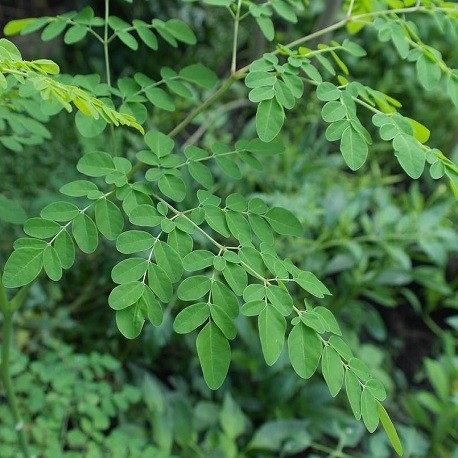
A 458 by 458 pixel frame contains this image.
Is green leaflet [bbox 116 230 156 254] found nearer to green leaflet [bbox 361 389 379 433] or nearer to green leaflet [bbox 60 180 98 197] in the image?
green leaflet [bbox 60 180 98 197]

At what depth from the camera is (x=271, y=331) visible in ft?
2.89

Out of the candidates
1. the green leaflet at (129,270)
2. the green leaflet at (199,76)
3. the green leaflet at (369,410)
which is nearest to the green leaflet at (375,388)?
the green leaflet at (369,410)

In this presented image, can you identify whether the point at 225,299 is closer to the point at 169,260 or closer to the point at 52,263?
the point at 169,260

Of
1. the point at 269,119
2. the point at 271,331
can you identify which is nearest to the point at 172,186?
the point at 269,119

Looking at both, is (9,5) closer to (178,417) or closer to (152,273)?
(178,417)

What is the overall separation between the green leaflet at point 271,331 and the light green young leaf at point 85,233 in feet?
0.88

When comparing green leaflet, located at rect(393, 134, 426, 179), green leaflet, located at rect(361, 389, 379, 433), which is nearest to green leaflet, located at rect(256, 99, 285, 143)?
green leaflet, located at rect(393, 134, 426, 179)

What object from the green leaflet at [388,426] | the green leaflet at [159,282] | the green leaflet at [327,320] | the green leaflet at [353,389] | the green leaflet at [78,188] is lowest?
the green leaflet at [388,426]

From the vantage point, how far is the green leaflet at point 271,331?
865 millimetres

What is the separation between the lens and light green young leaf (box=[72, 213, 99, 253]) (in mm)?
975

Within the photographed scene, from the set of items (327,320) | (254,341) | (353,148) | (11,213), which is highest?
(353,148)

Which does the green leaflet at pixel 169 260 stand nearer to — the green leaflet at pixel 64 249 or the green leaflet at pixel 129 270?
the green leaflet at pixel 129 270

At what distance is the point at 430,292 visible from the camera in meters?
2.60

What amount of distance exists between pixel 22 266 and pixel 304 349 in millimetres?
391
